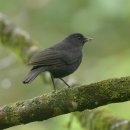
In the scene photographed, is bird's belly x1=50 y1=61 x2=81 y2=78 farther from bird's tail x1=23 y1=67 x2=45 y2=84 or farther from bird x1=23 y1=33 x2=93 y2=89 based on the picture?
bird's tail x1=23 y1=67 x2=45 y2=84

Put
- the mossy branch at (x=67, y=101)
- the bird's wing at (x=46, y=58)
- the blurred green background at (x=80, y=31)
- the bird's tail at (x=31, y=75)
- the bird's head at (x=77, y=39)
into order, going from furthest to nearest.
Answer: the blurred green background at (x=80, y=31)
the bird's head at (x=77, y=39)
the bird's wing at (x=46, y=58)
the bird's tail at (x=31, y=75)
the mossy branch at (x=67, y=101)

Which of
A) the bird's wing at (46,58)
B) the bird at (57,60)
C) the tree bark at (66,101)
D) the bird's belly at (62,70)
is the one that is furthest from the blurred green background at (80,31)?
the tree bark at (66,101)

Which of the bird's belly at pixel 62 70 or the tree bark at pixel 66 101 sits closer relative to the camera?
the tree bark at pixel 66 101

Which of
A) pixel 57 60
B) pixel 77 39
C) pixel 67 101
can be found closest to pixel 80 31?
pixel 77 39

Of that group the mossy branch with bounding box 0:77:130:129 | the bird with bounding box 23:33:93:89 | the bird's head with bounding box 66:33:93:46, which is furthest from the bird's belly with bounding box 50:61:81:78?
the mossy branch with bounding box 0:77:130:129

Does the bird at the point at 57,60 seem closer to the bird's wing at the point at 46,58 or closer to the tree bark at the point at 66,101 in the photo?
the bird's wing at the point at 46,58

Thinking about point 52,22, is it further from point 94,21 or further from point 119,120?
point 119,120

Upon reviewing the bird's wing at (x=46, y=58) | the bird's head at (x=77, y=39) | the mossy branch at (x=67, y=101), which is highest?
the bird's head at (x=77, y=39)
